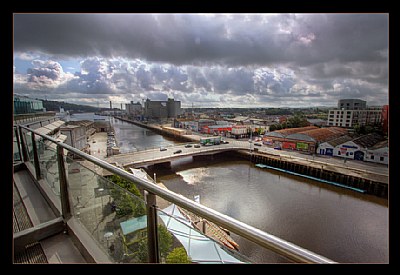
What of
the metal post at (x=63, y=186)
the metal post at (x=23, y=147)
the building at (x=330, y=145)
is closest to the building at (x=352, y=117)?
the building at (x=330, y=145)

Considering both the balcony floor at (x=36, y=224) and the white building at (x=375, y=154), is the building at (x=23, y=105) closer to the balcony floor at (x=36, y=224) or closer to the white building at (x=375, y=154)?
the balcony floor at (x=36, y=224)

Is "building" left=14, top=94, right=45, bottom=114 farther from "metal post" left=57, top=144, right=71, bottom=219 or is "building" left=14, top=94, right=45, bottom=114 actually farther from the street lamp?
the street lamp

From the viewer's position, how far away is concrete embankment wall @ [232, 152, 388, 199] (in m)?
8.34

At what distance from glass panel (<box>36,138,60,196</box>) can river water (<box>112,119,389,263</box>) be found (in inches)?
123

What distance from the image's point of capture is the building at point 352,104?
14047 millimetres

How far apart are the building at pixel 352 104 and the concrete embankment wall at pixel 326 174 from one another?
688 centimetres

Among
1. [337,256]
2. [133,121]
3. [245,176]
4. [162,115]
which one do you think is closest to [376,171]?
[245,176]

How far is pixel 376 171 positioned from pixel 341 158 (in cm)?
247

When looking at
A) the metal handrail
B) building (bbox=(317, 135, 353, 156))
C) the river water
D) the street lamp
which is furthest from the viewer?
building (bbox=(317, 135, 353, 156))

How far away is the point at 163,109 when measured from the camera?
132 feet

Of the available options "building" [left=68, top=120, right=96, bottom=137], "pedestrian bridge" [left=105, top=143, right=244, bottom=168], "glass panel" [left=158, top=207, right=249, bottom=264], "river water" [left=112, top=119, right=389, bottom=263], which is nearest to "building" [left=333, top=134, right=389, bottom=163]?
"river water" [left=112, top=119, right=389, bottom=263]

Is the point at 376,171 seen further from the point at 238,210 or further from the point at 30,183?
the point at 30,183

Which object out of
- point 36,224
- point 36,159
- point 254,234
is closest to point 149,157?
point 36,159
